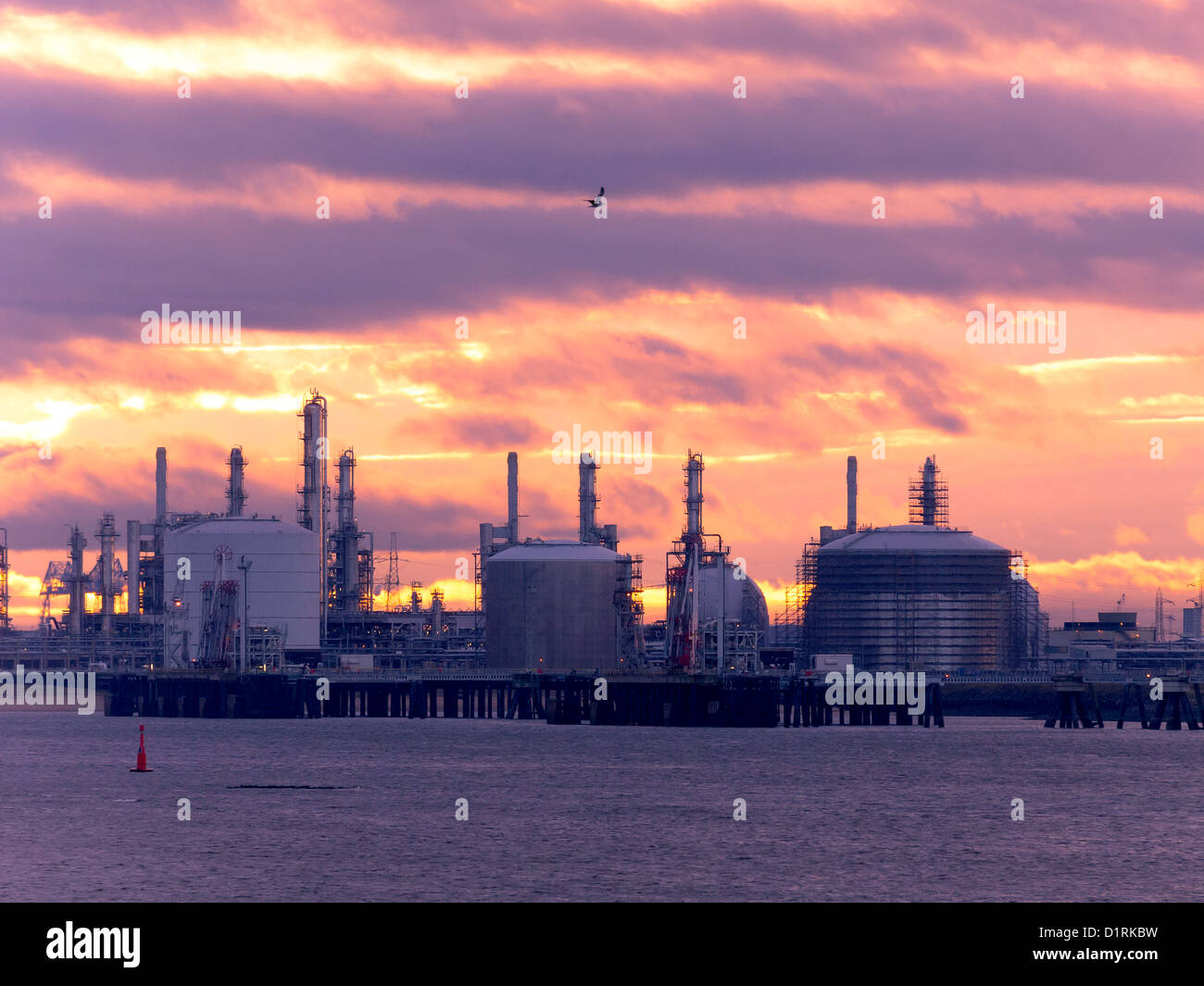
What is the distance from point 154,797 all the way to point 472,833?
75.3 ft

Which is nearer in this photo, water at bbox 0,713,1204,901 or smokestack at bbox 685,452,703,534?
water at bbox 0,713,1204,901

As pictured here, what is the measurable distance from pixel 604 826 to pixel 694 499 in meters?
98.9

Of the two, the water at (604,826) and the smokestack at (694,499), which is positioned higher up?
the smokestack at (694,499)

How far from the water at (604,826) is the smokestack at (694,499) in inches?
1433

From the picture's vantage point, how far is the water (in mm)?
53500

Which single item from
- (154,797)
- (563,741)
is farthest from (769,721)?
(154,797)

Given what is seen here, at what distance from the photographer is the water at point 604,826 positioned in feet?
176

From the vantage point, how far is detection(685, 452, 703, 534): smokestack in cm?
16950

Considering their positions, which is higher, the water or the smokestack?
the smokestack

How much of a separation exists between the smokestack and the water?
36398 millimetres
